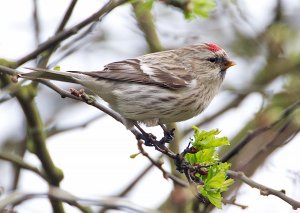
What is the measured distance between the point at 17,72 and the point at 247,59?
433 centimetres

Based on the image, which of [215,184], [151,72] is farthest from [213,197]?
[151,72]

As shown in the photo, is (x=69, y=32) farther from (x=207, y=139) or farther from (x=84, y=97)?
(x=207, y=139)

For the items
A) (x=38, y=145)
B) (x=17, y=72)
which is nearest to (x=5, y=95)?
(x=38, y=145)

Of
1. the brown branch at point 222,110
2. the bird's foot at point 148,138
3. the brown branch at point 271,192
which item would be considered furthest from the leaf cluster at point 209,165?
the brown branch at point 222,110

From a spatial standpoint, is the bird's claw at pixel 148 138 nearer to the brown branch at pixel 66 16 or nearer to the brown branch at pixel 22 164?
the brown branch at pixel 22 164

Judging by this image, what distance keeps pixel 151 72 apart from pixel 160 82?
0.16 m

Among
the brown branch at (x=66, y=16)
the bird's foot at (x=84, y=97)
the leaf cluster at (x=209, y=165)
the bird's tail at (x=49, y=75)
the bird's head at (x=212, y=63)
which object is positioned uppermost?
the brown branch at (x=66, y=16)

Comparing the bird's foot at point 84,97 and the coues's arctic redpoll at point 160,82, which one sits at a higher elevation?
the coues's arctic redpoll at point 160,82

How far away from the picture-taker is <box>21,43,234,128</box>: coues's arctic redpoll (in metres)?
5.94

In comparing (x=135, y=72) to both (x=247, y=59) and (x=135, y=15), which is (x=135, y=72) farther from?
(x=247, y=59)

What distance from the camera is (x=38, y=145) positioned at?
19.3 feet

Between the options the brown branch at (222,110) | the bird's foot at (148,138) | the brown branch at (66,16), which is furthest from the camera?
the brown branch at (222,110)

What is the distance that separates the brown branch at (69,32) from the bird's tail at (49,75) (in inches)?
11.7

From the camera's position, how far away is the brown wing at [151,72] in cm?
612
